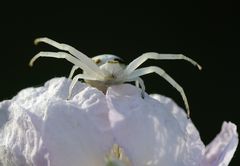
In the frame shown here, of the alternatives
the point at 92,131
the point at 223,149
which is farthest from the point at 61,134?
the point at 223,149

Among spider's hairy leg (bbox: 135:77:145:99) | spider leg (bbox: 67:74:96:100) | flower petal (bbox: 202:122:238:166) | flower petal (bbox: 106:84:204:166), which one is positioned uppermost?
spider leg (bbox: 67:74:96:100)

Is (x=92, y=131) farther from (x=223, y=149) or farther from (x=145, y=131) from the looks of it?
(x=223, y=149)

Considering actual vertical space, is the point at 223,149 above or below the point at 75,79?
below

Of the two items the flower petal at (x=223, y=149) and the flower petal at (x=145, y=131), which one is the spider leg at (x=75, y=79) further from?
the flower petal at (x=223, y=149)

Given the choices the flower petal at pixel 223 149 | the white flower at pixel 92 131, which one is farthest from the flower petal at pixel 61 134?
the flower petal at pixel 223 149

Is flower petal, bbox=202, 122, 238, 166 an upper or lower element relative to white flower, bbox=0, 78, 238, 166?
lower

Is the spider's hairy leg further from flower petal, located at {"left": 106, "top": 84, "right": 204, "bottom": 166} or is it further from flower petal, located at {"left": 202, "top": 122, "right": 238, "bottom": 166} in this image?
flower petal, located at {"left": 202, "top": 122, "right": 238, "bottom": 166}

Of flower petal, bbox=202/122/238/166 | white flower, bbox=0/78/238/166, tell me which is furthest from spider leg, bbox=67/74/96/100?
flower petal, bbox=202/122/238/166

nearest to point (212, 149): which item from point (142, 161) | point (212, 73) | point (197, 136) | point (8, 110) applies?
point (197, 136)
